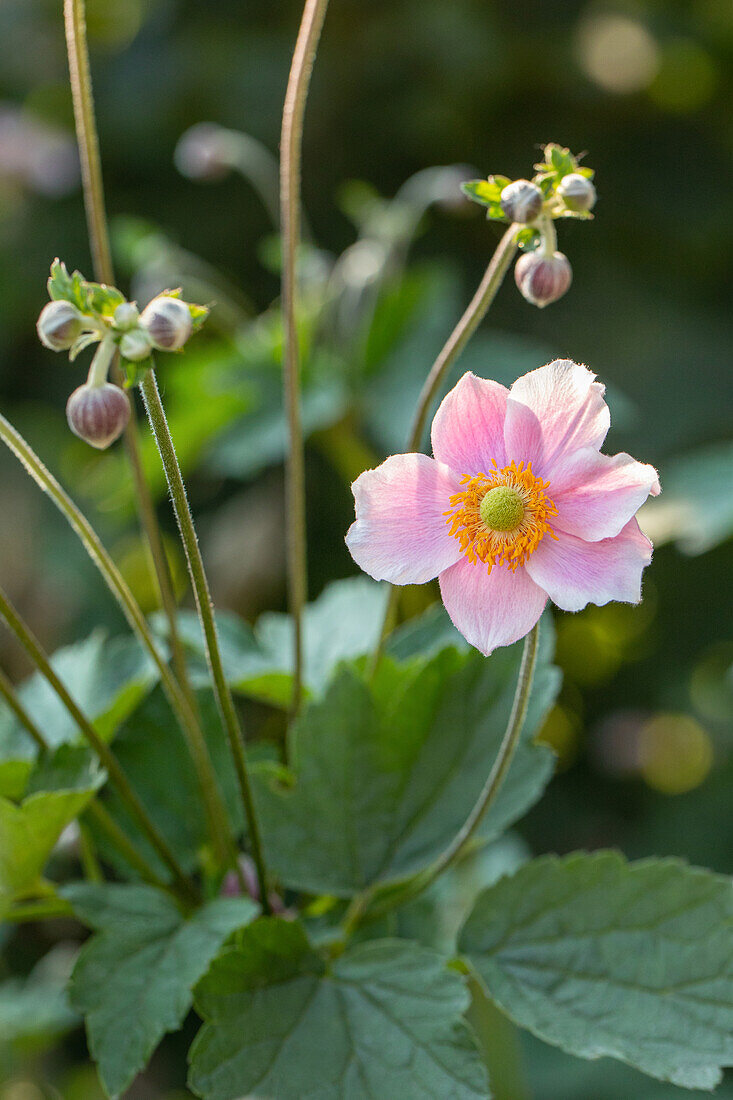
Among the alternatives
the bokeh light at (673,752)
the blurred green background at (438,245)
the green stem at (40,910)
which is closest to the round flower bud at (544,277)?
the green stem at (40,910)

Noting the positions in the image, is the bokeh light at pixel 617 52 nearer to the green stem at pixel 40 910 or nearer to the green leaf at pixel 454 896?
the green leaf at pixel 454 896

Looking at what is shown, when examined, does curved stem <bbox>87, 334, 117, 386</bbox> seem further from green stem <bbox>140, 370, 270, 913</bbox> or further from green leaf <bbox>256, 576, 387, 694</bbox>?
green leaf <bbox>256, 576, 387, 694</bbox>

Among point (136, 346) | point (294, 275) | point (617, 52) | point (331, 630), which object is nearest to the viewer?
point (136, 346)

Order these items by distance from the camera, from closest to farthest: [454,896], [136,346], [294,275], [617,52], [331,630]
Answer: [136,346]
[294,275]
[331,630]
[454,896]
[617,52]

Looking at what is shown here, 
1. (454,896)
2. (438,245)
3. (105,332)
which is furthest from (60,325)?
(438,245)

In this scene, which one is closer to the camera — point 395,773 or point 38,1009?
point 395,773

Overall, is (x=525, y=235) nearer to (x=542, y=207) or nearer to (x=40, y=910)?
(x=542, y=207)

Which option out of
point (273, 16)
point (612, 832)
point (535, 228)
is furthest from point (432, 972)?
point (273, 16)

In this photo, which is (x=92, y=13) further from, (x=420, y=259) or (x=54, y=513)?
(x=54, y=513)
